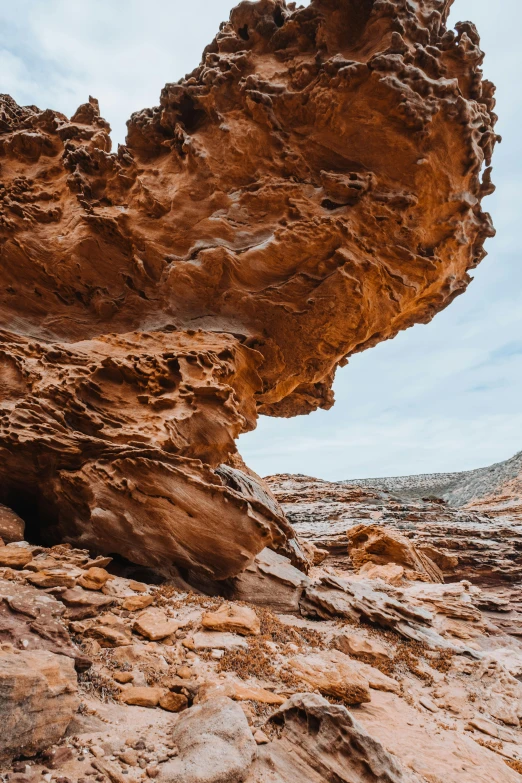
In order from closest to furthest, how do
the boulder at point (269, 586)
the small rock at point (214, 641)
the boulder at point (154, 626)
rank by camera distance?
1. the boulder at point (154, 626)
2. the small rock at point (214, 641)
3. the boulder at point (269, 586)

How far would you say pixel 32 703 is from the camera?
3.10 m

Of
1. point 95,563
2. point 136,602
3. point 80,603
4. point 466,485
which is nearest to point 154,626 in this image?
point 136,602

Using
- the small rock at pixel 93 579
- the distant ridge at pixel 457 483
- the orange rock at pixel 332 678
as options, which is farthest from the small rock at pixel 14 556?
the distant ridge at pixel 457 483

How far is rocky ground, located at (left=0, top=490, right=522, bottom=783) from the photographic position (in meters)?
3.22

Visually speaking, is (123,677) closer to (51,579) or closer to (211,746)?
(211,746)

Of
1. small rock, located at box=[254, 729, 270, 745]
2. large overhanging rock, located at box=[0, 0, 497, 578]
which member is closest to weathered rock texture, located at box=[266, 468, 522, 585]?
large overhanging rock, located at box=[0, 0, 497, 578]

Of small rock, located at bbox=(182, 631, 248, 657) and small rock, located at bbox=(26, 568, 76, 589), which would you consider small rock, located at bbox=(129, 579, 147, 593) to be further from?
small rock, located at bbox=(182, 631, 248, 657)

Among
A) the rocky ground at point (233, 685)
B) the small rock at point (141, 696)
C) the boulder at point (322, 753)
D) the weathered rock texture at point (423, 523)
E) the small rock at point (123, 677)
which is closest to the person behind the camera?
the rocky ground at point (233, 685)

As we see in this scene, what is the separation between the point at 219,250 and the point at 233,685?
10664 mm

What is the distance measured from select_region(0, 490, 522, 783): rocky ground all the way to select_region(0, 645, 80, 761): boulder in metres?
0.01

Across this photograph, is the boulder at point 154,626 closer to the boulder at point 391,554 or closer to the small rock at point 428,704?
the small rock at point 428,704

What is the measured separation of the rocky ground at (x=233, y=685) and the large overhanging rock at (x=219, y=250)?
175 cm

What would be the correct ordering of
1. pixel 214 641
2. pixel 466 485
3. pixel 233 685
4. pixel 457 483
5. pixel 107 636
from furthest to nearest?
pixel 457 483 → pixel 466 485 → pixel 214 641 → pixel 107 636 → pixel 233 685

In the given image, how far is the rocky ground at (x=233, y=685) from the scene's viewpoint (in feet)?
10.6
